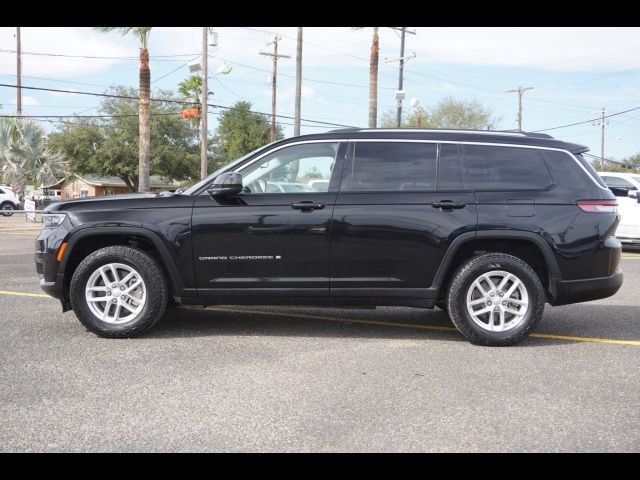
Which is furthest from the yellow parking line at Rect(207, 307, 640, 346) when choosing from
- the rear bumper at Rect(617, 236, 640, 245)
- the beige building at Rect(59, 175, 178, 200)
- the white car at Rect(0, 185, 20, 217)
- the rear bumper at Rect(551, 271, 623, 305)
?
the beige building at Rect(59, 175, 178, 200)

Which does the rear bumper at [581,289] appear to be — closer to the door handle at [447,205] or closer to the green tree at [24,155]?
the door handle at [447,205]

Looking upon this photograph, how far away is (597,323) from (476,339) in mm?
1891

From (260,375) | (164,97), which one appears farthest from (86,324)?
(164,97)

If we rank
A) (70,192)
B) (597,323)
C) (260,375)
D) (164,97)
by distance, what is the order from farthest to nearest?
(70,192)
(164,97)
(597,323)
(260,375)

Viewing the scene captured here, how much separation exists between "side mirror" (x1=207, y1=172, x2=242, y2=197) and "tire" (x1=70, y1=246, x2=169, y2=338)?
88 cm

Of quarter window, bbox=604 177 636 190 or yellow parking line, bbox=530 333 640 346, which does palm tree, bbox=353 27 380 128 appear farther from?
yellow parking line, bbox=530 333 640 346

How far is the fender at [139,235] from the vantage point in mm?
5852

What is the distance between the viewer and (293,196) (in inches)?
231

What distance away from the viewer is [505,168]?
5.96m

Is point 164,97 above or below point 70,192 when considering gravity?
above

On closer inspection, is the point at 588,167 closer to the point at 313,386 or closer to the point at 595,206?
the point at 595,206

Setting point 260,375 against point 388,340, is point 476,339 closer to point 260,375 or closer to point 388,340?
point 388,340

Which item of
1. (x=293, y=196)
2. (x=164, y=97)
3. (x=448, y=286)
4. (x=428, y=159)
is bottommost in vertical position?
(x=448, y=286)

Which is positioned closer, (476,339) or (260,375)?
(260,375)
